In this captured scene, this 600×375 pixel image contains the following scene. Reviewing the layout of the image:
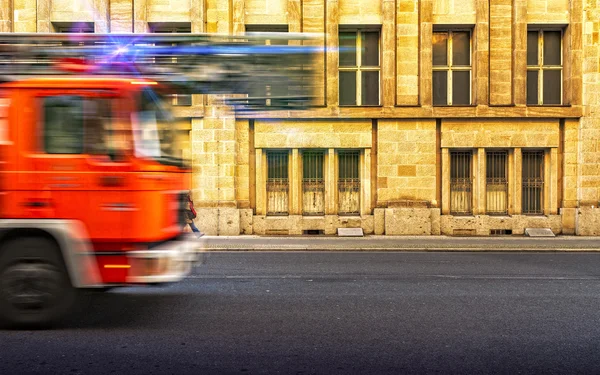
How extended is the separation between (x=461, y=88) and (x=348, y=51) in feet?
13.9

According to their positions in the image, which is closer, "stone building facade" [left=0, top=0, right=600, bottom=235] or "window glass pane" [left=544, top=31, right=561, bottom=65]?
"stone building facade" [left=0, top=0, right=600, bottom=235]

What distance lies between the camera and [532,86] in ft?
61.9

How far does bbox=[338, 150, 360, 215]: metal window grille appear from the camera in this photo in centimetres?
1852

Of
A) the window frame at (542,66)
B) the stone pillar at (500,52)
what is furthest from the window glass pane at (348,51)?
the window frame at (542,66)

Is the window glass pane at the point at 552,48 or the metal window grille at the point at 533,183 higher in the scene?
the window glass pane at the point at 552,48

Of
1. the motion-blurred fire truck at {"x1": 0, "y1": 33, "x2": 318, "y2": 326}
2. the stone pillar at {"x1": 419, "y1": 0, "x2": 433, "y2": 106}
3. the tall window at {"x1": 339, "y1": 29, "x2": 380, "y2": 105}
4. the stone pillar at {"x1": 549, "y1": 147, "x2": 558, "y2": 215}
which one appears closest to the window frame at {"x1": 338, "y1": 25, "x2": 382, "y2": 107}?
the tall window at {"x1": 339, "y1": 29, "x2": 380, "y2": 105}

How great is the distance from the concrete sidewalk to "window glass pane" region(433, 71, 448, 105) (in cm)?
496

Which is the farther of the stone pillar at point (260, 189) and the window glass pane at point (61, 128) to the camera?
the stone pillar at point (260, 189)

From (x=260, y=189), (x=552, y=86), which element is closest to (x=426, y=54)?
(x=552, y=86)

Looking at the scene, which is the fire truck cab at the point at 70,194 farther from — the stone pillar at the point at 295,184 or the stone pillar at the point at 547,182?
the stone pillar at the point at 547,182

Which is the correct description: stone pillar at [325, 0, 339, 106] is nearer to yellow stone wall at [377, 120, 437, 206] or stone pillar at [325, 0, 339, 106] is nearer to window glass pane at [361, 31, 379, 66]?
window glass pane at [361, 31, 379, 66]

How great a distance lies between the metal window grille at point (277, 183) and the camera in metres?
18.5

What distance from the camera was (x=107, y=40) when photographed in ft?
19.9

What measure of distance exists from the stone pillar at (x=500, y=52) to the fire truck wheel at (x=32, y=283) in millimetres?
15949
